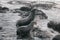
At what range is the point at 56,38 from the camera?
8.69 metres

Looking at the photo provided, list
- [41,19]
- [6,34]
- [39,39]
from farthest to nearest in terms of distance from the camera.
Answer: [41,19] < [6,34] < [39,39]

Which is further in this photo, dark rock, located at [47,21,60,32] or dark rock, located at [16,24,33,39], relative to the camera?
dark rock, located at [47,21,60,32]

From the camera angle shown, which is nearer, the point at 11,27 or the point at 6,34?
the point at 6,34

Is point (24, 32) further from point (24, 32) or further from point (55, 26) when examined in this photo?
point (55, 26)

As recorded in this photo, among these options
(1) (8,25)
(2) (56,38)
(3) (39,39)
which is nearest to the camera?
(2) (56,38)

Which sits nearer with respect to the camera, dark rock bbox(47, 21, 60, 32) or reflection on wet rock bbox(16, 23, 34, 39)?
reflection on wet rock bbox(16, 23, 34, 39)

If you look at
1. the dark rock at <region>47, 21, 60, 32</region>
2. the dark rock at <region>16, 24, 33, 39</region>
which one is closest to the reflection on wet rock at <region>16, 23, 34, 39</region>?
the dark rock at <region>16, 24, 33, 39</region>

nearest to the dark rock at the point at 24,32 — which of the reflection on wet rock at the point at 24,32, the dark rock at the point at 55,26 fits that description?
the reflection on wet rock at the point at 24,32

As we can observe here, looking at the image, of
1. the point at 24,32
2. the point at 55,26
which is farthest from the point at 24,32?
the point at 55,26

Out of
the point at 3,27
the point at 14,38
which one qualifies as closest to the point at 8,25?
the point at 3,27

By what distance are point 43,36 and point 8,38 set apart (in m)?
1.69

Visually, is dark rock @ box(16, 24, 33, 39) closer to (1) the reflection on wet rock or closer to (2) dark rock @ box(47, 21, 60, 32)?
(1) the reflection on wet rock

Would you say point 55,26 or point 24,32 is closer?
point 24,32

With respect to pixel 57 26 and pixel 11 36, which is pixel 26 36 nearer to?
pixel 11 36
